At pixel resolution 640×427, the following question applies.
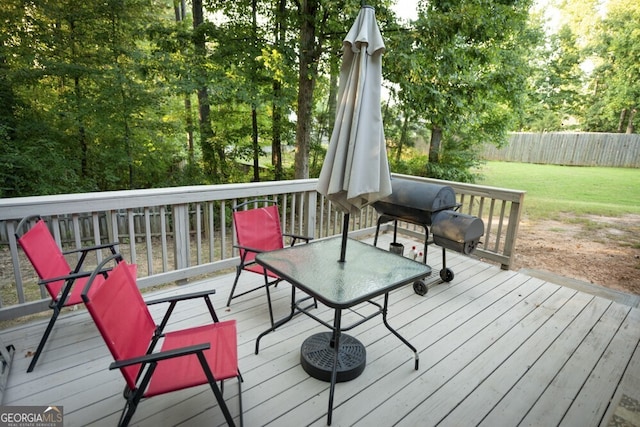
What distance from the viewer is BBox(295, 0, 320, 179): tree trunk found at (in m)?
6.19

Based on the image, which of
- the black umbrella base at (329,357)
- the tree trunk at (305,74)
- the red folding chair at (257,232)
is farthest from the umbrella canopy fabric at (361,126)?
the tree trunk at (305,74)

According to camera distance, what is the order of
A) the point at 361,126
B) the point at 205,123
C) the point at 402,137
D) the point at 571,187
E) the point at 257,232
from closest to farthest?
the point at 361,126, the point at 257,232, the point at 205,123, the point at 402,137, the point at 571,187

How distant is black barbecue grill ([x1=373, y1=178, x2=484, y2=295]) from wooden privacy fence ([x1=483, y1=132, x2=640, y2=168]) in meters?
11.0

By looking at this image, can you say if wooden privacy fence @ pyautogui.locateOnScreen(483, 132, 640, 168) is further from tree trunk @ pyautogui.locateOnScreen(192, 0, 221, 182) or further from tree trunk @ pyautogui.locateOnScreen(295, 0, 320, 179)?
tree trunk @ pyautogui.locateOnScreen(192, 0, 221, 182)

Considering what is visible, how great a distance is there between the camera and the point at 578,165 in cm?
1547

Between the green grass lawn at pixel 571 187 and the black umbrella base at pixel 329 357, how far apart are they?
23.8ft

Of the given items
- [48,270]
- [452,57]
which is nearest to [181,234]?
[48,270]

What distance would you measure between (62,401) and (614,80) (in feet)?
74.0

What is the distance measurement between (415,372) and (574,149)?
17.7 meters

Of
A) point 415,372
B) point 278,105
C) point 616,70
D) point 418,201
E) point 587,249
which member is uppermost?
point 616,70

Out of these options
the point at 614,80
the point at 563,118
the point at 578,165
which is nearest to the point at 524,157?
the point at 578,165

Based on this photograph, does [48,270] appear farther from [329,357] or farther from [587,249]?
[587,249]

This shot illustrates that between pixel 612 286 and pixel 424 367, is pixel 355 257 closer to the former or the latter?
pixel 424 367

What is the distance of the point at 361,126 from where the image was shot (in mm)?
1976
